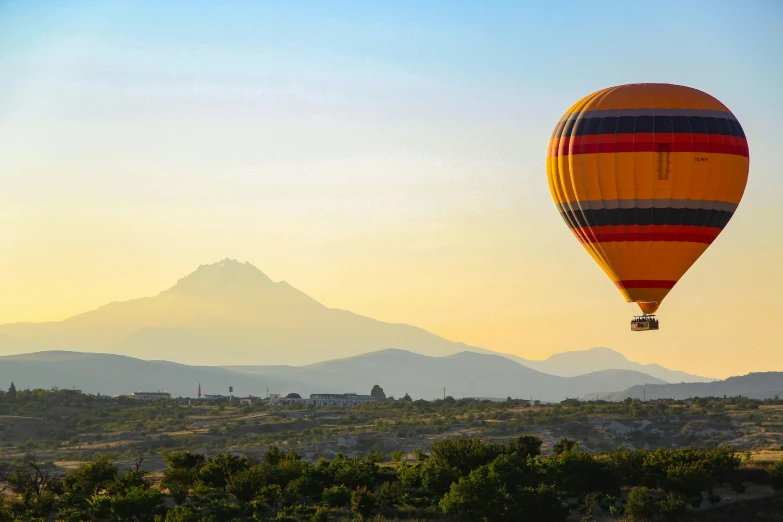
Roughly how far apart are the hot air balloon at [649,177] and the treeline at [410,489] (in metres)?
13.6

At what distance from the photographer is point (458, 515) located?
51.9 m

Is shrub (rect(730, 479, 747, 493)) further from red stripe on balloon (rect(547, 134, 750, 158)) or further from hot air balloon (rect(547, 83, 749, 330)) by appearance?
red stripe on balloon (rect(547, 134, 750, 158))

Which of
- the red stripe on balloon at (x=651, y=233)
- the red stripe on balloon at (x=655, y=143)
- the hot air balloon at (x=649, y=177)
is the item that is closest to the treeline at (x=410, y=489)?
the hot air balloon at (x=649, y=177)

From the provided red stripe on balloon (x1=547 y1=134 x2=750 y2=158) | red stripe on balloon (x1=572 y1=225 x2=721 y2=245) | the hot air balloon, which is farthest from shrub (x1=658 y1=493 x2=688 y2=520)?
red stripe on balloon (x1=547 y1=134 x2=750 y2=158)

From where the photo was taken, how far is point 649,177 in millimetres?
67688

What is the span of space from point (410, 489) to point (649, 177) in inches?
925

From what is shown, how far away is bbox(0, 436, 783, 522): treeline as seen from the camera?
52.2 m

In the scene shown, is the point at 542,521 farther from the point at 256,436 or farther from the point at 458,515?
the point at 256,436

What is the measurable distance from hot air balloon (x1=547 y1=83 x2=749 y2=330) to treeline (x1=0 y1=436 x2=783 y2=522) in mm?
13638

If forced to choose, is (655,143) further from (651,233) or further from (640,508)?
(640,508)

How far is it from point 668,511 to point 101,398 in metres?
129

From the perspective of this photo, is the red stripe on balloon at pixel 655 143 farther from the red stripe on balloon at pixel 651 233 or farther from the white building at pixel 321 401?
the white building at pixel 321 401

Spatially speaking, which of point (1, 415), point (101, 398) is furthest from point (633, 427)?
point (101, 398)

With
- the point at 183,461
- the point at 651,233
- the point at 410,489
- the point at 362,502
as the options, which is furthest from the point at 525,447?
the point at 183,461
